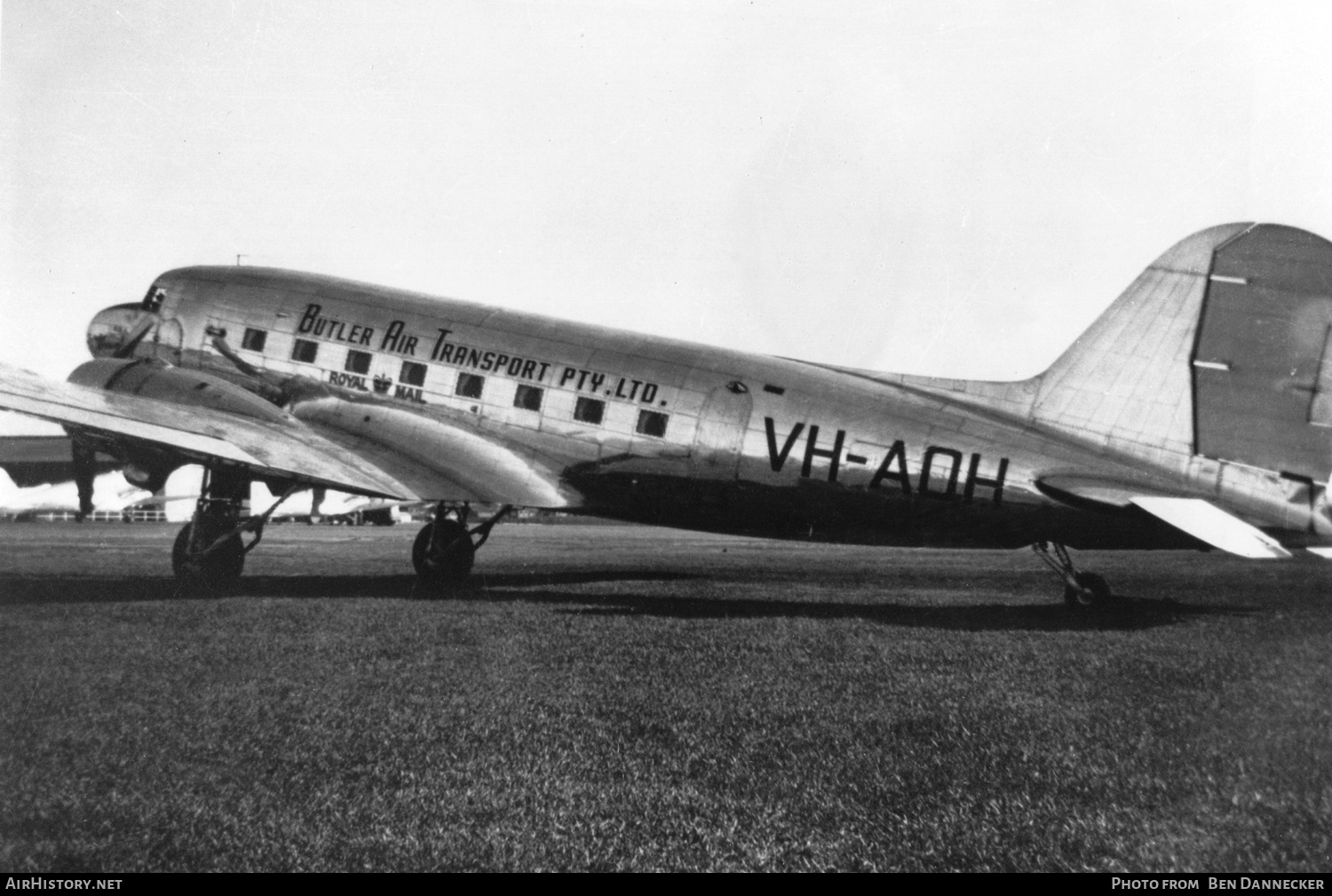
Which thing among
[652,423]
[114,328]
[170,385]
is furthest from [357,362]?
[652,423]

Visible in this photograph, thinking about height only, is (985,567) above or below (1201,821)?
below

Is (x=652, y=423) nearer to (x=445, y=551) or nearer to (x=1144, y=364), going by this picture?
(x=445, y=551)

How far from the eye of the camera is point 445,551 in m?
13.5

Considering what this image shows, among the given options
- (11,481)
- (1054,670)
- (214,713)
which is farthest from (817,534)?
(11,481)

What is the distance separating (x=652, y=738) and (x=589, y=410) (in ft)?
24.4

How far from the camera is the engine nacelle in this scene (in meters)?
13.0

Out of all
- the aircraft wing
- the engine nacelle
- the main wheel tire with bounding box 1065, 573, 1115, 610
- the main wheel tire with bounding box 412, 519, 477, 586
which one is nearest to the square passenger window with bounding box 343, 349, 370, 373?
the engine nacelle

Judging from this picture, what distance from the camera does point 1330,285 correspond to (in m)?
9.68

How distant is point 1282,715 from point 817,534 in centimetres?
559

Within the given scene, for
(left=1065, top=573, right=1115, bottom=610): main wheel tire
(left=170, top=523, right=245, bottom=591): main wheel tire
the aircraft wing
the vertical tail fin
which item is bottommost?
(left=170, top=523, right=245, bottom=591): main wheel tire

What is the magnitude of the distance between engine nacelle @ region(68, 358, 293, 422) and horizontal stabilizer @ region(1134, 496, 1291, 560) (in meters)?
10.0

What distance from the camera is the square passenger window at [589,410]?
498 inches

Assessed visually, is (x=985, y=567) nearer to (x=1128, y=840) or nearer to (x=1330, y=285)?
(x=1330, y=285)

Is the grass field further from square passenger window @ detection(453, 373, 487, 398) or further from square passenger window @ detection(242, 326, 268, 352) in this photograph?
square passenger window @ detection(242, 326, 268, 352)
